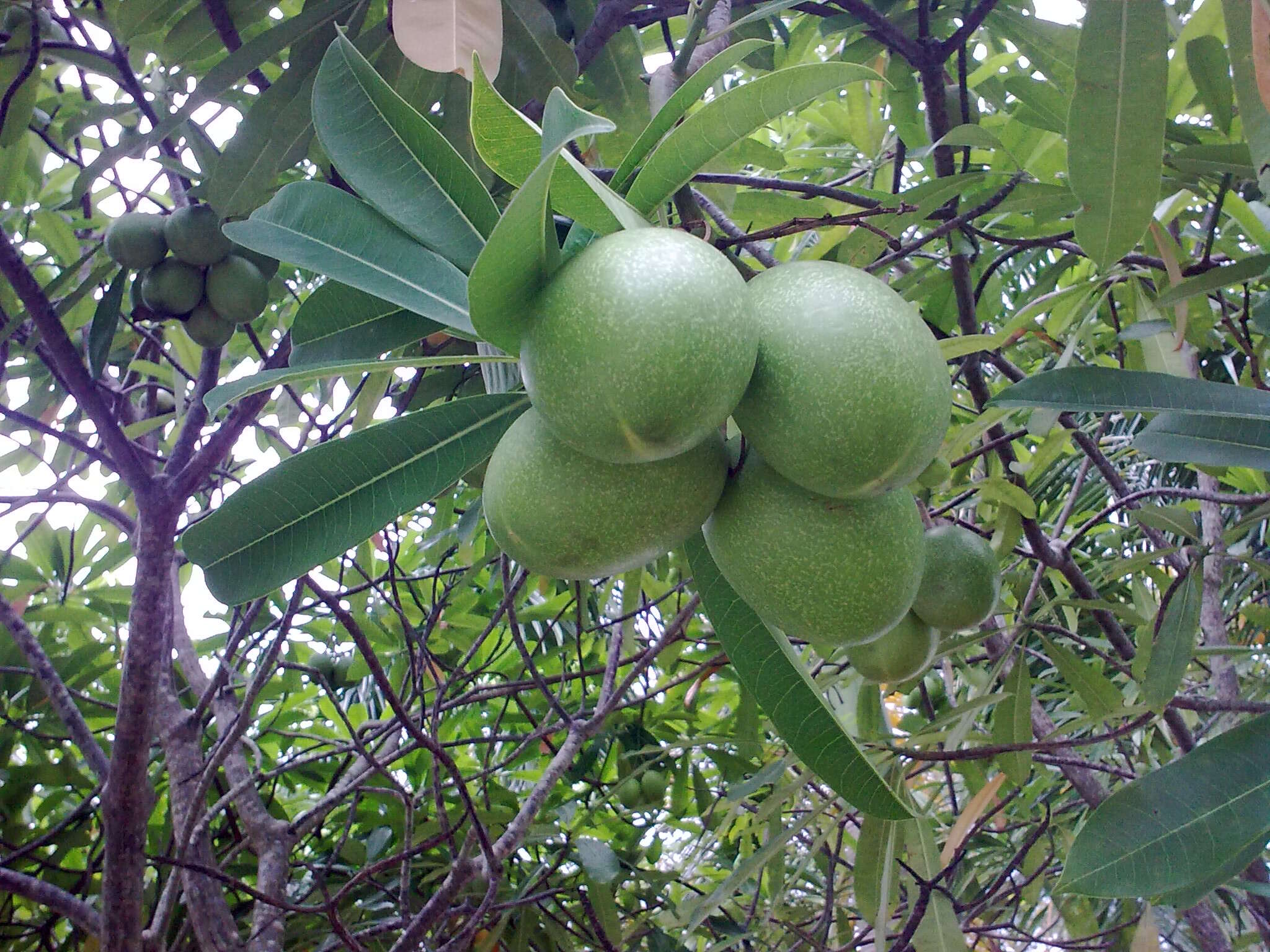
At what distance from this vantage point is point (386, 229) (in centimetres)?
85

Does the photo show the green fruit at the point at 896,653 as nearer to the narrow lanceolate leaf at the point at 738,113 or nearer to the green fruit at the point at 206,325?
the narrow lanceolate leaf at the point at 738,113

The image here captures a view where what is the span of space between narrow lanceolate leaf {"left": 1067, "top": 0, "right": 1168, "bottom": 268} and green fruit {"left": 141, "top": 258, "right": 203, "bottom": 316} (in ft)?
4.74

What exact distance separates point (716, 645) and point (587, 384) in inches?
66.2

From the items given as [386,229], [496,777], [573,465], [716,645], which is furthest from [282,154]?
[496,777]

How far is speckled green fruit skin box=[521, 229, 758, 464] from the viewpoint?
0.62 m

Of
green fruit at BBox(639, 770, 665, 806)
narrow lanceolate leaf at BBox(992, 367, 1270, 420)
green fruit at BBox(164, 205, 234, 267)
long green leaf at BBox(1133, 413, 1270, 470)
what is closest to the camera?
narrow lanceolate leaf at BBox(992, 367, 1270, 420)

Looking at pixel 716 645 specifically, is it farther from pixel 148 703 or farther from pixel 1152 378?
pixel 1152 378

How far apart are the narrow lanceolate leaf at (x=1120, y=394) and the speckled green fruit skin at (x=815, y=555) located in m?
0.21

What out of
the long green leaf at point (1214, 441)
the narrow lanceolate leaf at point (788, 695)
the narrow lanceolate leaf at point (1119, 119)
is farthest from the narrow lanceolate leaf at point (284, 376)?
the long green leaf at point (1214, 441)

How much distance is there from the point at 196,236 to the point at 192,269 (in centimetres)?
7

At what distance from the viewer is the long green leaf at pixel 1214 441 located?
1087 mm

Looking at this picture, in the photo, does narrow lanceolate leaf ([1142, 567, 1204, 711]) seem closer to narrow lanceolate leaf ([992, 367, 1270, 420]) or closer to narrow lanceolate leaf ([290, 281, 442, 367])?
narrow lanceolate leaf ([992, 367, 1270, 420])

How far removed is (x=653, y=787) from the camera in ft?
7.43

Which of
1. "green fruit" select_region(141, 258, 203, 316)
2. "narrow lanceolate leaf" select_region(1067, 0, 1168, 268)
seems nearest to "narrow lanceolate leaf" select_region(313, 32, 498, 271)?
"narrow lanceolate leaf" select_region(1067, 0, 1168, 268)
